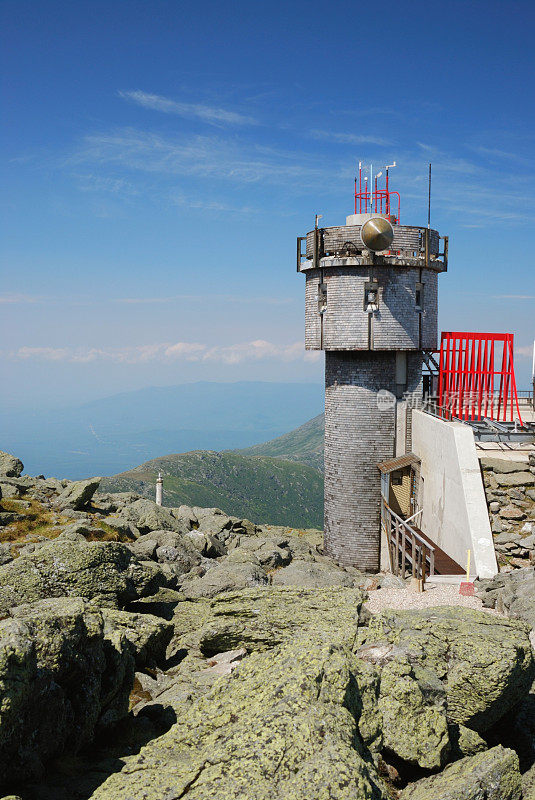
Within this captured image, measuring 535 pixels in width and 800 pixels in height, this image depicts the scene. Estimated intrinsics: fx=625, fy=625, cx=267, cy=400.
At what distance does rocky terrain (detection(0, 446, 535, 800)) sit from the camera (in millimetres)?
6500

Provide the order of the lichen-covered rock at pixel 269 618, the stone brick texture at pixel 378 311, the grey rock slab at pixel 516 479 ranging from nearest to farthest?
the lichen-covered rock at pixel 269 618 < the grey rock slab at pixel 516 479 < the stone brick texture at pixel 378 311

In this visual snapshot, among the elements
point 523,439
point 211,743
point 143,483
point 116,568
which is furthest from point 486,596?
point 143,483

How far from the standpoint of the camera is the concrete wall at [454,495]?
21.9 m

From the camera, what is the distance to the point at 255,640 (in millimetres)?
11680

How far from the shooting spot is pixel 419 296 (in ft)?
101

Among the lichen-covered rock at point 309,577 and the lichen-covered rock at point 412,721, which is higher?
the lichen-covered rock at point 412,721

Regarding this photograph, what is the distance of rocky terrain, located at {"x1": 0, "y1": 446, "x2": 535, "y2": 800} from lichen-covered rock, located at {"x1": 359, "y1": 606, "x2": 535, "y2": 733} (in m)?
0.03

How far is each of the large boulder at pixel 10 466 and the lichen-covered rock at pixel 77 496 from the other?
4.67 meters

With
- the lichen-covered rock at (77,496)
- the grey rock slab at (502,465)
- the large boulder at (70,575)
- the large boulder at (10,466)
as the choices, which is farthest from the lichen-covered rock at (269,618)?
the large boulder at (10,466)

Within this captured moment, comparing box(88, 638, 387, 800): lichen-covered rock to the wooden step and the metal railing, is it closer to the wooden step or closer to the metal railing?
the wooden step

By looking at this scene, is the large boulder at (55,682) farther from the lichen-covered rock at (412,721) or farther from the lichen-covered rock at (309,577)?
the lichen-covered rock at (309,577)

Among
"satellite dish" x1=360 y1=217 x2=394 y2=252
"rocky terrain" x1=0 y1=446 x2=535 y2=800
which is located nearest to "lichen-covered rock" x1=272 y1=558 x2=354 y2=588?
"rocky terrain" x1=0 y1=446 x2=535 y2=800

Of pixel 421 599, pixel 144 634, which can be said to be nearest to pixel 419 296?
pixel 421 599

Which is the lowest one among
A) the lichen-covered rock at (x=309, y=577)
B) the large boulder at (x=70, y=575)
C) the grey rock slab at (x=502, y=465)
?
the lichen-covered rock at (x=309, y=577)
